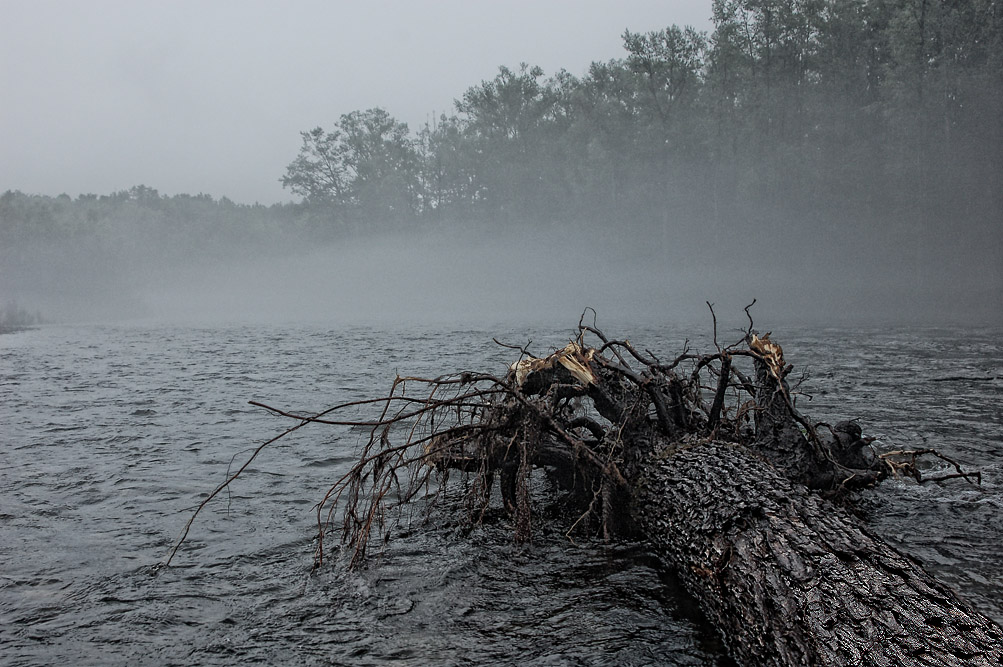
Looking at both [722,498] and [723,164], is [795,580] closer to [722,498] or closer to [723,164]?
[722,498]

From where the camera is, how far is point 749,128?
51.2 meters

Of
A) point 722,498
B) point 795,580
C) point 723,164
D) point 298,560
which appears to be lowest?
point 298,560

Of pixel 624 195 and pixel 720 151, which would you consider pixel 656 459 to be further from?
pixel 624 195

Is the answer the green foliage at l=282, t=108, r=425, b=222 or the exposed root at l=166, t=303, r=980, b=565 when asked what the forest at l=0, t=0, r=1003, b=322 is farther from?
the exposed root at l=166, t=303, r=980, b=565

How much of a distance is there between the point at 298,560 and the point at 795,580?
2.89 meters

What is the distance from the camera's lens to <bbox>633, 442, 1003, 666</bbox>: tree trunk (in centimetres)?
231

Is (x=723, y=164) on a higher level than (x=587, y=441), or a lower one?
higher

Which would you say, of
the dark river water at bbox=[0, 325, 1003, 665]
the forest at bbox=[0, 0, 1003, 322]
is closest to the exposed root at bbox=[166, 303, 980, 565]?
the dark river water at bbox=[0, 325, 1003, 665]

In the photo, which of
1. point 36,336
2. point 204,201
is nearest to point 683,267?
point 36,336

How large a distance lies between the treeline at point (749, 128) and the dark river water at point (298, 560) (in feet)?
128

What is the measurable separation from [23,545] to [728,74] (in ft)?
185

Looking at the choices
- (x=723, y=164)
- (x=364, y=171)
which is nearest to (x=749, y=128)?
(x=723, y=164)

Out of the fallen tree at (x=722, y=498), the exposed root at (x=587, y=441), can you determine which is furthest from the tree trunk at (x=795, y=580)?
the exposed root at (x=587, y=441)

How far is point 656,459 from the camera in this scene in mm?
4453
